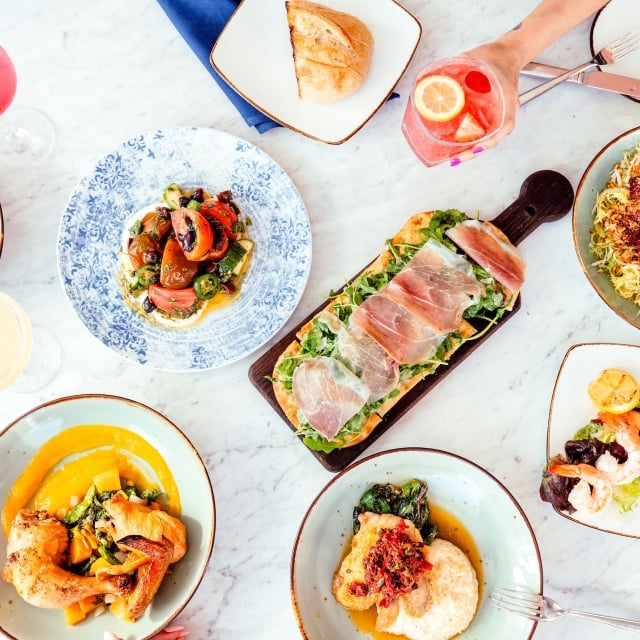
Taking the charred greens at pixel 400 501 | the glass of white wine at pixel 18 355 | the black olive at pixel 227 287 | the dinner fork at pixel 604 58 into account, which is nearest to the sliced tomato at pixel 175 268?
the black olive at pixel 227 287

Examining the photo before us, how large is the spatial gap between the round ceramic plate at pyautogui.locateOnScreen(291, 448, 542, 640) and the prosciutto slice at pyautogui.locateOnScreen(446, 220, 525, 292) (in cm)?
67

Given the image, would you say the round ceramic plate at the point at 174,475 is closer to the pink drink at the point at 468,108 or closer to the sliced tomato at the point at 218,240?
the sliced tomato at the point at 218,240

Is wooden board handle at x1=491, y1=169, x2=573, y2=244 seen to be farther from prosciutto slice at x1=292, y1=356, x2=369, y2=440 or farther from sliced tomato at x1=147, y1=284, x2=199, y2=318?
sliced tomato at x1=147, y1=284, x2=199, y2=318

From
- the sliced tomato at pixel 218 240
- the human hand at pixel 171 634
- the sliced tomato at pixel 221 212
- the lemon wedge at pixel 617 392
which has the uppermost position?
the lemon wedge at pixel 617 392

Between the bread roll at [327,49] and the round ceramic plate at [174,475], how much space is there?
1.35 m

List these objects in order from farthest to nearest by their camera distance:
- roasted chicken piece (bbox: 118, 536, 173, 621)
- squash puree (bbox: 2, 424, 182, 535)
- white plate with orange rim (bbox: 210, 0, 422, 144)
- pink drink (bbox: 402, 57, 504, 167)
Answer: white plate with orange rim (bbox: 210, 0, 422, 144) → squash puree (bbox: 2, 424, 182, 535) → pink drink (bbox: 402, 57, 504, 167) → roasted chicken piece (bbox: 118, 536, 173, 621)

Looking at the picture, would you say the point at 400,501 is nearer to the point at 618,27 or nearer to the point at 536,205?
the point at 536,205

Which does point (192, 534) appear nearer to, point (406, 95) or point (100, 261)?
point (100, 261)

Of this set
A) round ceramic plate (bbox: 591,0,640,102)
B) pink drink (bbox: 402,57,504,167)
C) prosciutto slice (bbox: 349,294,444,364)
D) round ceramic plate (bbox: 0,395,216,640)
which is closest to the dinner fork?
round ceramic plate (bbox: 591,0,640,102)

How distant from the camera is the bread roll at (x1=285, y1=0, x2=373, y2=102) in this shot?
2592 mm

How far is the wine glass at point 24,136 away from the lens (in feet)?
9.13

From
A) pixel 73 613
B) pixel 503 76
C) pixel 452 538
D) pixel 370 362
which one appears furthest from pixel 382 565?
pixel 503 76

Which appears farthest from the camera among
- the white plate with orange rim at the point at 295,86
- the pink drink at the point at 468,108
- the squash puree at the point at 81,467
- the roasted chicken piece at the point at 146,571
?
the white plate with orange rim at the point at 295,86

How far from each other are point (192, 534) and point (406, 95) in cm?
187
